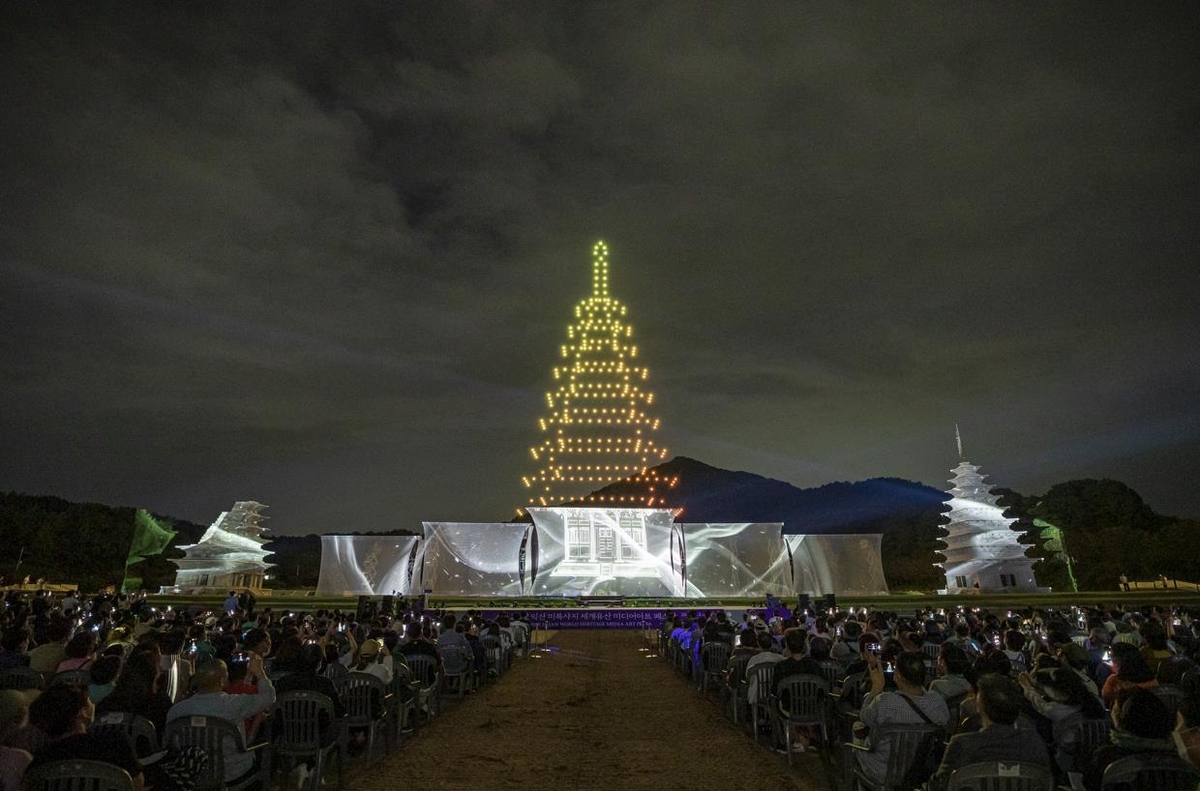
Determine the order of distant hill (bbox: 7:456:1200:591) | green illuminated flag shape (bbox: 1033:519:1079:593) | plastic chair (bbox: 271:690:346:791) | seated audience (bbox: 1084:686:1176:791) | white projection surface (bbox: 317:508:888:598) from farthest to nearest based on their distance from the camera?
distant hill (bbox: 7:456:1200:591), green illuminated flag shape (bbox: 1033:519:1079:593), white projection surface (bbox: 317:508:888:598), plastic chair (bbox: 271:690:346:791), seated audience (bbox: 1084:686:1176:791)

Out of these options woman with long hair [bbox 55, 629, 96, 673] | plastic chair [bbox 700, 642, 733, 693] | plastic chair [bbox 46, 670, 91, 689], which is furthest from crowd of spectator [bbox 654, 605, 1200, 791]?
woman with long hair [bbox 55, 629, 96, 673]

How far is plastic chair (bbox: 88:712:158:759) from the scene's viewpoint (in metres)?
4.48

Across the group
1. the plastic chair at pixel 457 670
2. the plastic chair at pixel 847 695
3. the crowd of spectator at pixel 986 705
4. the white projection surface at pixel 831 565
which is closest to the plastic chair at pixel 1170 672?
the crowd of spectator at pixel 986 705

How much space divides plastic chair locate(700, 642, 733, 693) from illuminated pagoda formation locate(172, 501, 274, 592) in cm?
3027

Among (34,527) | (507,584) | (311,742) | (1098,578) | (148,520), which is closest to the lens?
(311,742)

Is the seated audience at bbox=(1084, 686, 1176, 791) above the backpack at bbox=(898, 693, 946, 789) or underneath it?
above

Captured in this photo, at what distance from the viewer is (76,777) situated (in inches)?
126

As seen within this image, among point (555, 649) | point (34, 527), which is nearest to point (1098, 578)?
point (555, 649)

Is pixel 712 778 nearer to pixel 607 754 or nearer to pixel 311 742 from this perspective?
pixel 607 754

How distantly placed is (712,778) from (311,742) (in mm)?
3700

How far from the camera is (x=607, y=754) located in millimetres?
7387

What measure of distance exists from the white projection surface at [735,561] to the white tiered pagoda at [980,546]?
9.46 meters

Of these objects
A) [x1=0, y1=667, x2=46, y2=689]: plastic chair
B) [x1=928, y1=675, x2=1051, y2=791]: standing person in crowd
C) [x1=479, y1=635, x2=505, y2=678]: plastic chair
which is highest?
[x1=0, y1=667, x2=46, y2=689]: plastic chair

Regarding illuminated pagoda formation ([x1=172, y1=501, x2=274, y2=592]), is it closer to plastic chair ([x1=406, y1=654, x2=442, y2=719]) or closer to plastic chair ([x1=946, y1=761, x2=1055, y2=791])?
plastic chair ([x1=406, y1=654, x2=442, y2=719])
